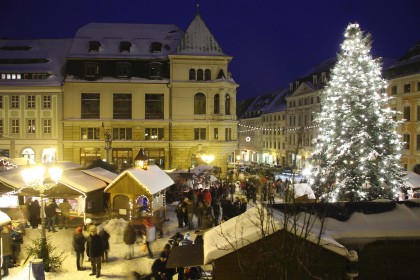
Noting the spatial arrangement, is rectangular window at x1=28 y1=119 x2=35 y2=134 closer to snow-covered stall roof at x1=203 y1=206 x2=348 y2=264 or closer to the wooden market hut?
the wooden market hut

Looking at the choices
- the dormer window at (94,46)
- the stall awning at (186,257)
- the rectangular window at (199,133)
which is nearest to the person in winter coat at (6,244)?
the stall awning at (186,257)

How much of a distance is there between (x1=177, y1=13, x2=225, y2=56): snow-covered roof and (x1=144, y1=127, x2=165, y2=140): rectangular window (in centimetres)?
769

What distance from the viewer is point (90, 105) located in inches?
1671

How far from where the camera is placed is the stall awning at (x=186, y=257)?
8633 mm

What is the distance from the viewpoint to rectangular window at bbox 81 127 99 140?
42312 millimetres

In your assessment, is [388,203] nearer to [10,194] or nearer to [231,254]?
[231,254]

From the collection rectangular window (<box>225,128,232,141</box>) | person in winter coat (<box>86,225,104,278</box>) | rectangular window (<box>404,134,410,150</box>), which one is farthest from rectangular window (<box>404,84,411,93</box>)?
person in winter coat (<box>86,225,104,278</box>)

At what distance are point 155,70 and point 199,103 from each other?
207 inches

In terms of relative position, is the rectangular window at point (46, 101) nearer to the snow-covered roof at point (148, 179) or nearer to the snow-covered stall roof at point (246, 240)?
the snow-covered roof at point (148, 179)

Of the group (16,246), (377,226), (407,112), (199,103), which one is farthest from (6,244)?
(407,112)

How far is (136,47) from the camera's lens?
43750 millimetres

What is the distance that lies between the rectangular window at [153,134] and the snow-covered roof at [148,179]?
64.7ft

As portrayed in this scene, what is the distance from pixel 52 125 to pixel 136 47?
11.0m

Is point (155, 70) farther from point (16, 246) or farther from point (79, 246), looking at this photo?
point (79, 246)
